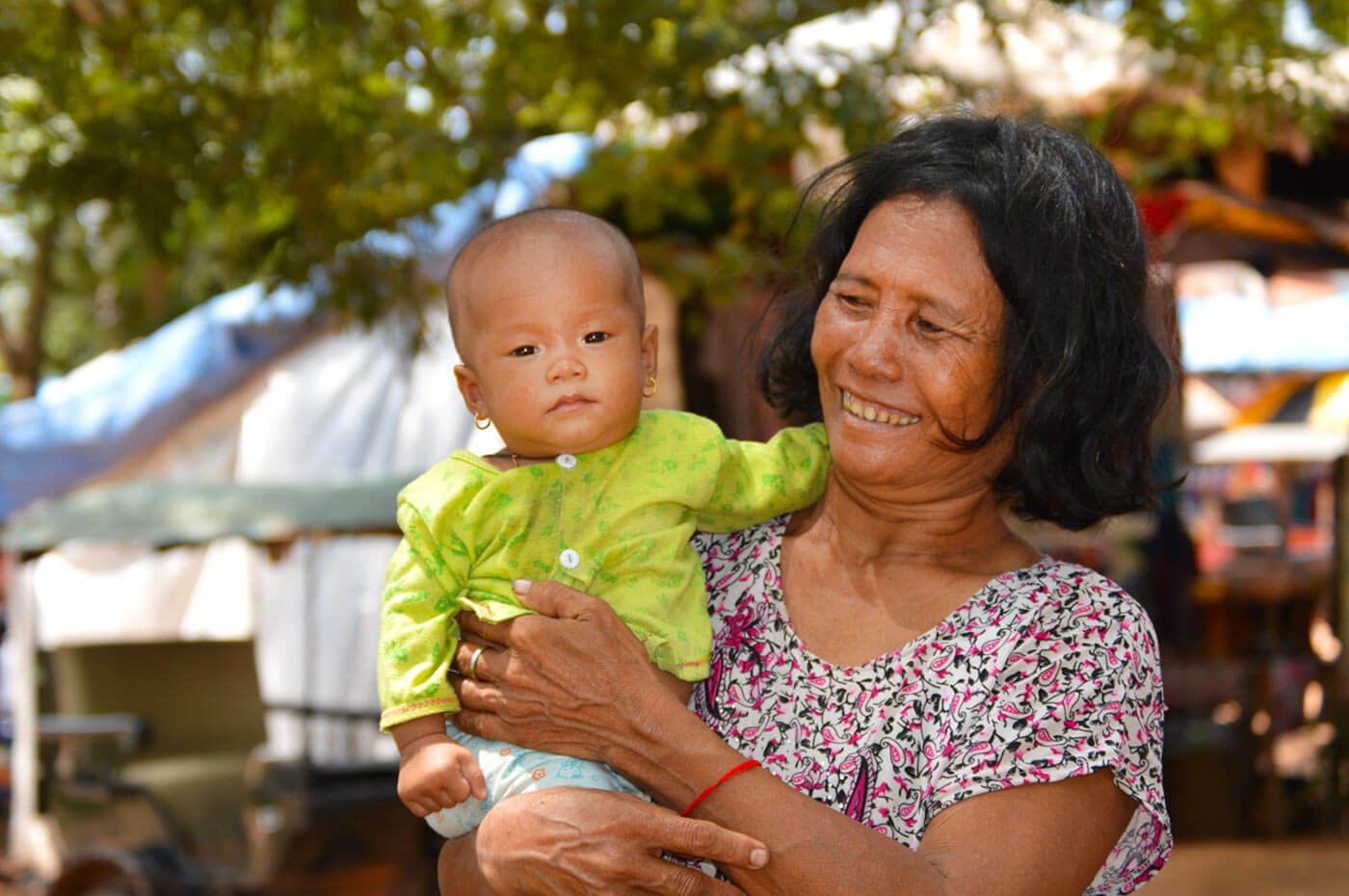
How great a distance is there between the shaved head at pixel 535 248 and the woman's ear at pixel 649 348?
0.04 metres

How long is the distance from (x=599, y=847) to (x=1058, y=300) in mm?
1089

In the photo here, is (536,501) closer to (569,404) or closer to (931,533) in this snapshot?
(569,404)

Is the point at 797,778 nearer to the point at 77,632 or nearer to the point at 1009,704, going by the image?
the point at 1009,704

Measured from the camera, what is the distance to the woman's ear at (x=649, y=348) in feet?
7.18

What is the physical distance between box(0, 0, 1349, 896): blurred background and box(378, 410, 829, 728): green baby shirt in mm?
634

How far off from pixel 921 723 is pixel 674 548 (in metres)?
0.48

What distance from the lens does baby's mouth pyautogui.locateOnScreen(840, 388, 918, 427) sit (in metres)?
2.08

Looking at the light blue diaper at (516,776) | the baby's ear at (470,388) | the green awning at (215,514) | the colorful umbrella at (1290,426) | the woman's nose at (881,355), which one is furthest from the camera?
the colorful umbrella at (1290,426)

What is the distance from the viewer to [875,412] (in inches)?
82.7

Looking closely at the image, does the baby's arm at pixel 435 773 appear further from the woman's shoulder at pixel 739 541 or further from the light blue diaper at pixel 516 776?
the woman's shoulder at pixel 739 541

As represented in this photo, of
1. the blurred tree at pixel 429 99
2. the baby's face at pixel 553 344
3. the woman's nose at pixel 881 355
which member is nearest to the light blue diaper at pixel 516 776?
the baby's face at pixel 553 344

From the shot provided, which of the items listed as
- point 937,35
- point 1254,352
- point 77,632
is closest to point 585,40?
point 937,35

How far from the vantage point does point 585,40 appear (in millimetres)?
5152

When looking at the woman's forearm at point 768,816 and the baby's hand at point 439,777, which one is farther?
the baby's hand at point 439,777
